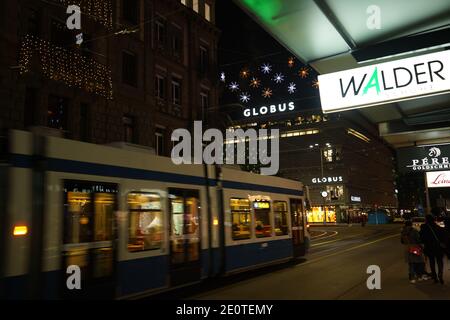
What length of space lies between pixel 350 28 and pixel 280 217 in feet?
→ 32.0

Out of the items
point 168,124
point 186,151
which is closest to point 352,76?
point 168,124

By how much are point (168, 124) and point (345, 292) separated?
17.6 m

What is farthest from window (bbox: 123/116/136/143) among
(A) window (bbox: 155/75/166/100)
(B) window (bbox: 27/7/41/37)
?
(B) window (bbox: 27/7/41/37)

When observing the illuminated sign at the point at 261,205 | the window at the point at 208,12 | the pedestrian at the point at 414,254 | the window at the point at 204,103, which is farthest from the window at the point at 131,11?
the pedestrian at the point at 414,254

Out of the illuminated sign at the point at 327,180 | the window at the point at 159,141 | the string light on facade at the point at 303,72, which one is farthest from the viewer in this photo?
the illuminated sign at the point at 327,180

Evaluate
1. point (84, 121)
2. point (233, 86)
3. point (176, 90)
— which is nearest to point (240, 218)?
point (84, 121)

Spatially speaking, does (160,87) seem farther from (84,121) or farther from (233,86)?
(233,86)

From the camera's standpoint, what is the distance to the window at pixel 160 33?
2561cm

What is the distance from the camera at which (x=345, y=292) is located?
34.0 ft

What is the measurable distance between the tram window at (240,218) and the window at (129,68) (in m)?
12.2

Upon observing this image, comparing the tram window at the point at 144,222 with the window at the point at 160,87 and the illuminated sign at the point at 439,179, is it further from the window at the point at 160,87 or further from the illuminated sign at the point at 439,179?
the window at the point at 160,87

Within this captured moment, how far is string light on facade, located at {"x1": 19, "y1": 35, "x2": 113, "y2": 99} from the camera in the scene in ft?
55.6

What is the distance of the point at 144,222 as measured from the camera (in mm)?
9547
